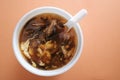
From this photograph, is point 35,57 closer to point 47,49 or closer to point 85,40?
point 47,49

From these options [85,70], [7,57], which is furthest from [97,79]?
[7,57]

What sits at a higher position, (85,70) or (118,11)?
(118,11)

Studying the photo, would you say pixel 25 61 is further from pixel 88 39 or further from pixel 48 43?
pixel 88 39

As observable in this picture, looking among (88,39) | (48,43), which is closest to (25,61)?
(48,43)
